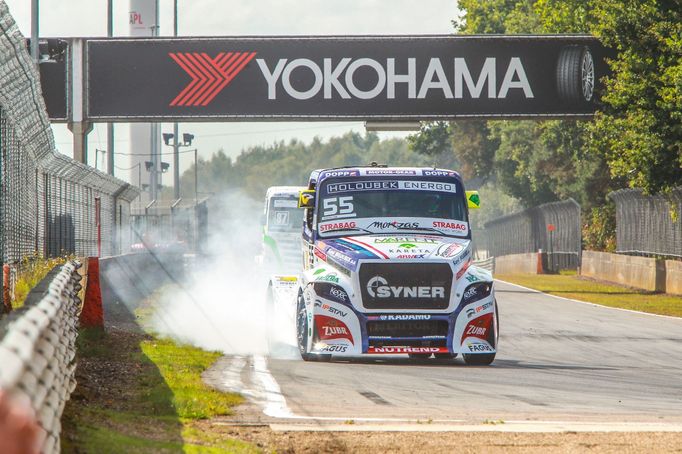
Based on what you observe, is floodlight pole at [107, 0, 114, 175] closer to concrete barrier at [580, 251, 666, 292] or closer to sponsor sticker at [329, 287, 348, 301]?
concrete barrier at [580, 251, 666, 292]

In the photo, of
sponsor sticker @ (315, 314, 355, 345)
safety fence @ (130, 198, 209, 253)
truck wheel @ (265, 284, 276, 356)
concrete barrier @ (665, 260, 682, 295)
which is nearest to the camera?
sponsor sticker @ (315, 314, 355, 345)

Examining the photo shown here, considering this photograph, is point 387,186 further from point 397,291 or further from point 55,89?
point 55,89

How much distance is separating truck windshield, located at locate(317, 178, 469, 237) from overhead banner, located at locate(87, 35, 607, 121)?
18469mm

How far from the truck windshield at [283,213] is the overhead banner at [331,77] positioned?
17.6 feet

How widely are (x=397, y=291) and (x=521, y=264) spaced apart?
51.4 meters

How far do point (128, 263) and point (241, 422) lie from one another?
69.9 ft

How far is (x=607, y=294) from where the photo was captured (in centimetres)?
3703

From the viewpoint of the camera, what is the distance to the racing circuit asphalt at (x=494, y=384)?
1005cm

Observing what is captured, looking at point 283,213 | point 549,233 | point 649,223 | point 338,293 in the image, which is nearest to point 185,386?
point 338,293

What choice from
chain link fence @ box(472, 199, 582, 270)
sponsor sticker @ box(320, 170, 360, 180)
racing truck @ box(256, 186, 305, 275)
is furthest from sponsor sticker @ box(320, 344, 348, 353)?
chain link fence @ box(472, 199, 582, 270)

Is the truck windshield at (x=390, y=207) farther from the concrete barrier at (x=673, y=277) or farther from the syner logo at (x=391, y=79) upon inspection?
the concrete barrier at (x=673, y=277)

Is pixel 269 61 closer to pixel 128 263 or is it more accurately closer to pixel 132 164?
pixel 128 263

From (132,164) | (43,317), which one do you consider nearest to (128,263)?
(43,317)

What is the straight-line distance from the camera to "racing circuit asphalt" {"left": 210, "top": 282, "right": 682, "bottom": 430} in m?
10.0
